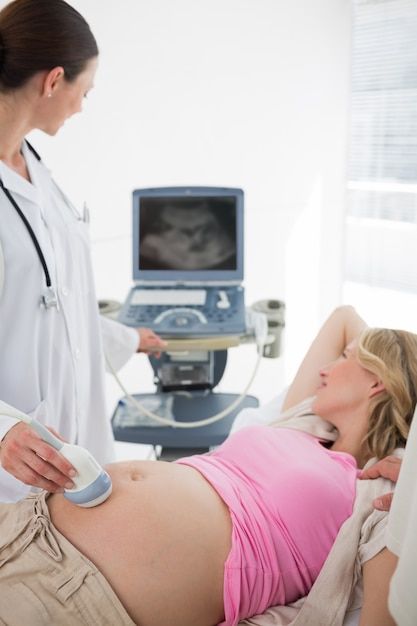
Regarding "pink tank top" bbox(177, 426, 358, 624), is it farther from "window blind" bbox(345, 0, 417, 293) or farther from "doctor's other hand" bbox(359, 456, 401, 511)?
"window blind" bbox(345, 0, 417, 293)

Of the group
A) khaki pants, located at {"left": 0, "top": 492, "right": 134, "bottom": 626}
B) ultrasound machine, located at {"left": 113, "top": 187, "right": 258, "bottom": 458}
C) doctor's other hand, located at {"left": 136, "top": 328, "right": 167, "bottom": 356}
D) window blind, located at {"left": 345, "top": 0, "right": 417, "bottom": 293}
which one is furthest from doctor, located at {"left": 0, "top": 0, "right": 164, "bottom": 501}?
window blind, located at {"left": 345, "top": 0, "right": 417, "bottom": 293}

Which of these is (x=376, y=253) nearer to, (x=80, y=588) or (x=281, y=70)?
(x=281, y=70)

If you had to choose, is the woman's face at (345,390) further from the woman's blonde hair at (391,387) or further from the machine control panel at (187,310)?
the machine control panel at (187,310)

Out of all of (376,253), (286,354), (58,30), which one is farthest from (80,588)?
(376,253)

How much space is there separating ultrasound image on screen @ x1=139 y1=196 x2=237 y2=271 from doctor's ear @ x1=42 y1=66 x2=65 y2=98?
83 cm

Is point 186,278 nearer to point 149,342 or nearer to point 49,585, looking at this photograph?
point 149,342

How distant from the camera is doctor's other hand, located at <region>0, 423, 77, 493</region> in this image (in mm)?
1178

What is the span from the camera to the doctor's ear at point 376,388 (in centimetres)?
152

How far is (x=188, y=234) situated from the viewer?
2.30 m

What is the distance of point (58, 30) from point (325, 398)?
936 millimetres

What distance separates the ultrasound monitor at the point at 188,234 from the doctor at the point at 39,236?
0.65m

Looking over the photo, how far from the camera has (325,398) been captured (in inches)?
61.9

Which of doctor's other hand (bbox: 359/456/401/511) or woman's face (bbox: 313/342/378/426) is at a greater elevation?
woman's face (bbox: 313/342/378/426)

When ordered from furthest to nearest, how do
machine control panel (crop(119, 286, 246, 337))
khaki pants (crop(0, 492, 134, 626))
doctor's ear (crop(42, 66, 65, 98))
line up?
1. machine control panel (crop(119, 286, 246, 337))
2. doctor's ear (crop(42, 66, 65, 98))
3. khaki pants (crop(0, 492, 134, 626))
